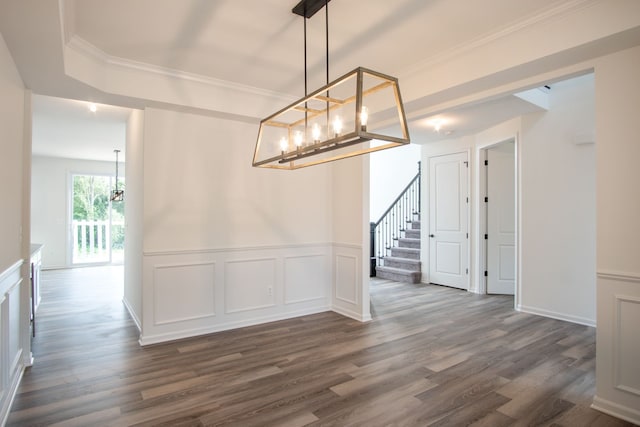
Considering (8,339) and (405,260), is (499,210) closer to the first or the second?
(405,260)

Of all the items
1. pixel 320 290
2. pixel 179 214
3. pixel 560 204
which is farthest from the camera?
pixel 320 290

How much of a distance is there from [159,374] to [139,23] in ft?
9.13

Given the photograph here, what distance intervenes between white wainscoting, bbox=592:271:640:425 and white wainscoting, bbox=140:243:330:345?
3107mm

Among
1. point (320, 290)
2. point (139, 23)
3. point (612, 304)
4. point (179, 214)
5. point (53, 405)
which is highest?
point (139, 23)

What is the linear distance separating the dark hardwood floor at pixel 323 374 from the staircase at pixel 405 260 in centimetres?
233

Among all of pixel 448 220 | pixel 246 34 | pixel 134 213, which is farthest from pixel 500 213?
pixel 134 213

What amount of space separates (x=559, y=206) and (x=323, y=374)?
12.0 feet

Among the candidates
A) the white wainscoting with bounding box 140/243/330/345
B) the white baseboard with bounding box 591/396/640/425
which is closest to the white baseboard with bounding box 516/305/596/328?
the white baseboard with bounding box 591/396/640/425

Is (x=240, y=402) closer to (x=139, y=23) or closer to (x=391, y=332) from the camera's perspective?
(x=391, y=332)

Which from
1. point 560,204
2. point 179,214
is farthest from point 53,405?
point 560,204

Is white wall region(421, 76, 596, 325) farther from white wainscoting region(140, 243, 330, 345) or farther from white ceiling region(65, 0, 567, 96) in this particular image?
white wainscoting region(140, 243, 330, 345)

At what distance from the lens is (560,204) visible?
14.8 feet

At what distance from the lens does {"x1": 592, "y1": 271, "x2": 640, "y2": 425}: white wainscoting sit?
2.34 meters

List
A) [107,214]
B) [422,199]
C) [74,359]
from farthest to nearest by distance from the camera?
[107,214], [422,199], [74,359]
